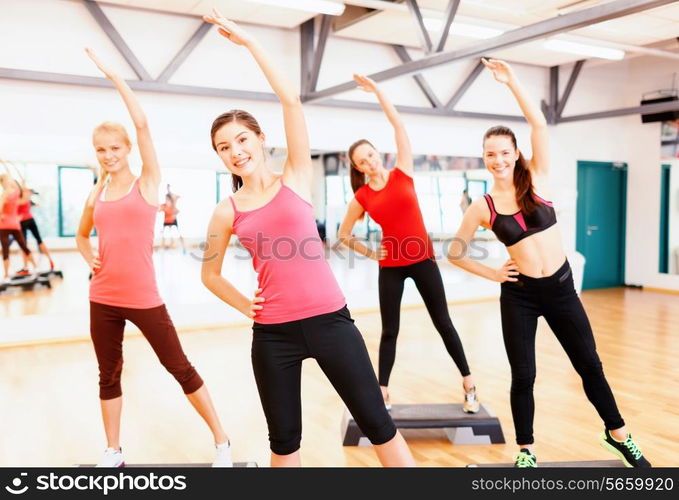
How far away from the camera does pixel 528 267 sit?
269cm

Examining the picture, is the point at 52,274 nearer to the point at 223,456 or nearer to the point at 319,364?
the point at 223,456

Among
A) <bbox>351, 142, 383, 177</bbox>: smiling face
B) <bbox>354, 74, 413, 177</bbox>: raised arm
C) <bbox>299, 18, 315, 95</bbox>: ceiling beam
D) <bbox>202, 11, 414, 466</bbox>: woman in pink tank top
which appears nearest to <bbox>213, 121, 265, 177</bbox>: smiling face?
<bbox>202, 11, 414, 466</bbox>: woman in pink tank top

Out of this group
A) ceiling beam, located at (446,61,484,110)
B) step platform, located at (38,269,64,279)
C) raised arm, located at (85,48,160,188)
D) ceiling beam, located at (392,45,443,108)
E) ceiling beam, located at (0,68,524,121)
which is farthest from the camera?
ceiling beam, located at (446,61,484,110)

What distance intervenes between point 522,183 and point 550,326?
2.11 feet

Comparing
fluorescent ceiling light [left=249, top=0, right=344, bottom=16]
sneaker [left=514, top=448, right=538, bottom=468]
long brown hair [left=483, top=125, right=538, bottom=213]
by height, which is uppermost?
fluorescent ceiling light [left=249, top=0, right=344, bottom=16]

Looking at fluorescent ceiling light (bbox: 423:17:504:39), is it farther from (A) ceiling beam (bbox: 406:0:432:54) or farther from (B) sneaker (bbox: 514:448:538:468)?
(B) sneaker (bbox: 514:448:538:468)

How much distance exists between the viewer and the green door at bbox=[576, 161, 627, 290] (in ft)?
31.4

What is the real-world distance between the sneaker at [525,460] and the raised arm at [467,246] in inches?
31.1

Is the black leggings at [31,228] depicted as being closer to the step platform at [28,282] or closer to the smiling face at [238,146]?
the step platform at [28,282]

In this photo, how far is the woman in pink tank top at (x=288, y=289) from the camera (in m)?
1.91

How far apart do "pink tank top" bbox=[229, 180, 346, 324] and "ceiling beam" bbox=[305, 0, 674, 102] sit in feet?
10.2

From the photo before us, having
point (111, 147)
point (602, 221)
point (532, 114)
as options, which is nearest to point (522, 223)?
point (532, 114)

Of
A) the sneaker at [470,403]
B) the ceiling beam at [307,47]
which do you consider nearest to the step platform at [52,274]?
the ceiling beam at [307,47]
